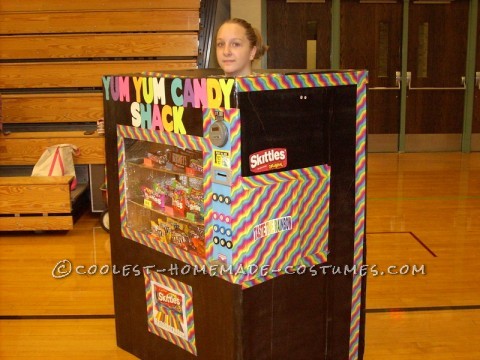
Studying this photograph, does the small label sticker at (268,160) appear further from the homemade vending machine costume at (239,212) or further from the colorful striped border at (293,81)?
the colorful striped border at (293,81)

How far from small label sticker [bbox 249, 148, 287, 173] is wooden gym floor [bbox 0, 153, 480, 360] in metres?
1.19

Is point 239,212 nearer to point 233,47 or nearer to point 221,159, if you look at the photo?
point 221,159

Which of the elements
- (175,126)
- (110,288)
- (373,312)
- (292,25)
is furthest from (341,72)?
(292,25)

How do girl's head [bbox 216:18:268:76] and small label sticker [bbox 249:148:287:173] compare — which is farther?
girl's head [bbox 216:18:268:76]

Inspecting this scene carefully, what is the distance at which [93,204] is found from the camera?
211 inches

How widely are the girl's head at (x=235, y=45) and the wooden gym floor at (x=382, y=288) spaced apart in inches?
56.6

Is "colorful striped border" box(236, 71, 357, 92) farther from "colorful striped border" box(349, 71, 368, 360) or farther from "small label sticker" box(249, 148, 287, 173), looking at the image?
"small label sticker" box(249, 148, 287, 173)

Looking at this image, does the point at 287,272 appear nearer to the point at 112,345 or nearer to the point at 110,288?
the point at 112,345

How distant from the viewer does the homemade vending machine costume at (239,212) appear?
2.17 meters

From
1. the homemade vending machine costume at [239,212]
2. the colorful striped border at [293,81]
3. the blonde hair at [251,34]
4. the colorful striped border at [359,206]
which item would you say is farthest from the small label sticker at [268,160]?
the blonde hair at [251,34]

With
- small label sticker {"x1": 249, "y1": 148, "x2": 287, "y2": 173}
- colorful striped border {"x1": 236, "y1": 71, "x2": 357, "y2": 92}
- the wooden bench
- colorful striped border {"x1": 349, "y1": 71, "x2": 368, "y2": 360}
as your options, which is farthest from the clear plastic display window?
the wooden bench

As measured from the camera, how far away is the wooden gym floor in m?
3.00

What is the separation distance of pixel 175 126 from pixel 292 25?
21.1 ft

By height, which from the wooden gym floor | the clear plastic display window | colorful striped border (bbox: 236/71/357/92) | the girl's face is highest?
the girl's face
